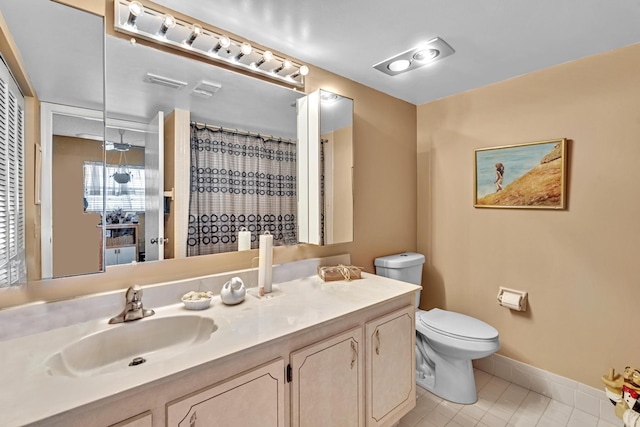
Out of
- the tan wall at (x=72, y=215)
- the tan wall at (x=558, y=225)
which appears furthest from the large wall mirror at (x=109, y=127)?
the tan wall at (x=558, y=225)

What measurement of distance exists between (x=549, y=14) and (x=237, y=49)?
1.57m

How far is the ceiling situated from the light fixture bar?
7cm

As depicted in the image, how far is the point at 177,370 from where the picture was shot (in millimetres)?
849

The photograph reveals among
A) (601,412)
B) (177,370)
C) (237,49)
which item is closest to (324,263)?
(177,370)

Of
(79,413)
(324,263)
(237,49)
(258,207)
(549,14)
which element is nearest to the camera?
(79,413)

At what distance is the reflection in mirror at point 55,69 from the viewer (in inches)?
41.6

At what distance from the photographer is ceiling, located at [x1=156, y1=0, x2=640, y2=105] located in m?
1.38

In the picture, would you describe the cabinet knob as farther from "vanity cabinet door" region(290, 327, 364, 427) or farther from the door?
the door

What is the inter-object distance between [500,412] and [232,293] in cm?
187

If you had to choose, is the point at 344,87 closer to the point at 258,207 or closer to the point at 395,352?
the point at 258,207

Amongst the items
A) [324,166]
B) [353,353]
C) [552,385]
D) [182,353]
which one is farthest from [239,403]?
[552,385]

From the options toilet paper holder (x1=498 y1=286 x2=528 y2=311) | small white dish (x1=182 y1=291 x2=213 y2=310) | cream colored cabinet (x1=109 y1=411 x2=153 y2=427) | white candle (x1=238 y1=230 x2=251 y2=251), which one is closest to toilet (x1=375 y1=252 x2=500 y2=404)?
toilet paper holder (x1=498 y1=286 x2=528 y2=311)

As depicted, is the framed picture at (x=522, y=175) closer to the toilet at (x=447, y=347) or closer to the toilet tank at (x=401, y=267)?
the toilet tank at (x=401, y=267)

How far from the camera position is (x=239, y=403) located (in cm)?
100
